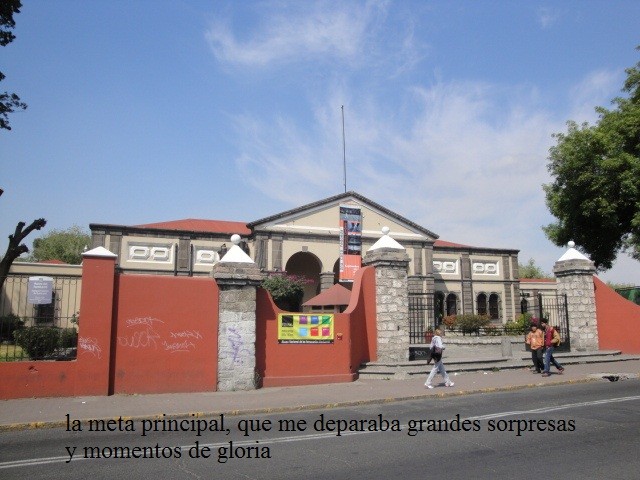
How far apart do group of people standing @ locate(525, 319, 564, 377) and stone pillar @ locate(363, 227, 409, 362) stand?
3470mm

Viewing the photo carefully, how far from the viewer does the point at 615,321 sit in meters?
18.8

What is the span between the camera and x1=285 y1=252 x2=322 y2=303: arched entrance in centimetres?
3656

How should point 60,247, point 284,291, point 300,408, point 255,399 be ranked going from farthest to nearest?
point 60,247, point 284,291, point 255,399, point 300,408

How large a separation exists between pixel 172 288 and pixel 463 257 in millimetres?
31134

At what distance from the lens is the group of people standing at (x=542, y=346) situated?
1424cm

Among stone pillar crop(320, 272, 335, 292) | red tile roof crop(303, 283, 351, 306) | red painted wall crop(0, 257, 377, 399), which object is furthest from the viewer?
stone pillar crop(320, 272, 335, 292)

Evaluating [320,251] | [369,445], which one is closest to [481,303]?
[320,251]

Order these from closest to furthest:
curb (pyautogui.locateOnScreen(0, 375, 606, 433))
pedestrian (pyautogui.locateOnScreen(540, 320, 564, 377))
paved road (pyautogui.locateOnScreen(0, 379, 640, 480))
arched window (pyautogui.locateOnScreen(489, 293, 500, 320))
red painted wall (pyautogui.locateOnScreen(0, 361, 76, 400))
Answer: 1. paved road (pyautogui.locateOnScreen(0, 379, 640, 480))
2. curb (pyautogui.locateOnScreen(0, 375, 606, 433))
3. red painted wall (pyautogui.locateOnScreen(0, 361, 76, 400))
4. pedestrian (pyautogui.locateOnScreen(540, 320, 564, 377))
5. arched window (pyautogui.locateOnScreen(489, 293, 500, 320))

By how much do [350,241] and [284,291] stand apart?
7.06 m

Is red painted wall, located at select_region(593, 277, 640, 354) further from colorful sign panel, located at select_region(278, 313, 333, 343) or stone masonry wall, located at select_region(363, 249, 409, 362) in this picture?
colorful sign panel, located at select_region(278, 313, 333, 343)

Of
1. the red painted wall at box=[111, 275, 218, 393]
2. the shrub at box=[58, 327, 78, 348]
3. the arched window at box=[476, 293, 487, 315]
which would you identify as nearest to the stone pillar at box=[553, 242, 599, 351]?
the red painted wall at box=[111, 275, 218, 393]

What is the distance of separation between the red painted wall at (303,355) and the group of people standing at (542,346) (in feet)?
16.0

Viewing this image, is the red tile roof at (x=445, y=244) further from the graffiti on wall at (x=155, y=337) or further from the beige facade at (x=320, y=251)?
the graffiti on wall at (x=155, y=337)

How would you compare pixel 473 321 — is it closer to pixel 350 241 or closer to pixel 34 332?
pixel 350 241
